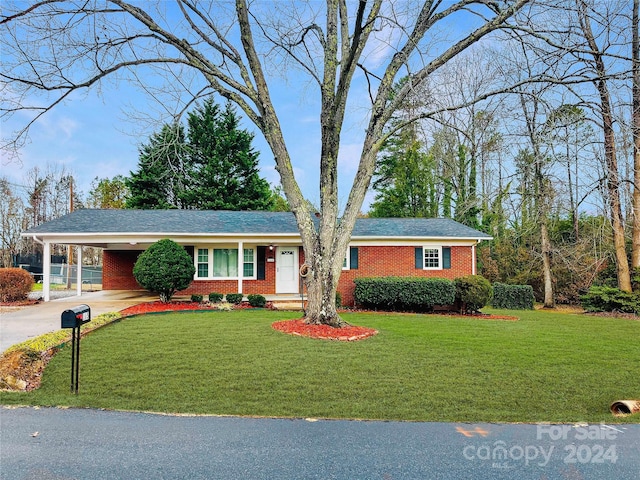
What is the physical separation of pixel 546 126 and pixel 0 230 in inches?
1323

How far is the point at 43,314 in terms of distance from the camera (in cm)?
1176

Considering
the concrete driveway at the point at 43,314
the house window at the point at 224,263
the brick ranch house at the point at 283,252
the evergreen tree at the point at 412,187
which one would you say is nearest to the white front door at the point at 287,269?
the brick ranch house at the point at 283,252

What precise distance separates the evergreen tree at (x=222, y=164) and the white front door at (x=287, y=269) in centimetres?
1388

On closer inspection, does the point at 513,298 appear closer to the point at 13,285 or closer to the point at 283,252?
the point at 283,252

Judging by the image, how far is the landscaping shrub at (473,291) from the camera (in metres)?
14.6

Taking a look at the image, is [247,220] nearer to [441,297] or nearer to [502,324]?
[441,297]

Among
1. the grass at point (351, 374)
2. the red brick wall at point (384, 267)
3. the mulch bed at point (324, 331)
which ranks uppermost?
the red brick wall at point (384, 267)

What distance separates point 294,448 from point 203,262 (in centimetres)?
1440

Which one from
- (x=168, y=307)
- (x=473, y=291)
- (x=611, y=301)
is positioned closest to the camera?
(x=168, y=307)

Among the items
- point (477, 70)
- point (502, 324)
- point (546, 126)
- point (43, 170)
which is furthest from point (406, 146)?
point (43, 170)

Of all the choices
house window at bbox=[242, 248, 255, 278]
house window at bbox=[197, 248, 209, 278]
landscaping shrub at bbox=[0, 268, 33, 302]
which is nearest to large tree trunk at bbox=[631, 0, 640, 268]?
house window at bbox=[242, 248, 255, 278]

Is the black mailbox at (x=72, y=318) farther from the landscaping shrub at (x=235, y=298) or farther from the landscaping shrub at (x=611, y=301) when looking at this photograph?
the landscaping shrub at (x=611, y=301)

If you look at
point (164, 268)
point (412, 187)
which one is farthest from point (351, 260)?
point (412, 187)

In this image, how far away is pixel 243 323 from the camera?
412 inches
